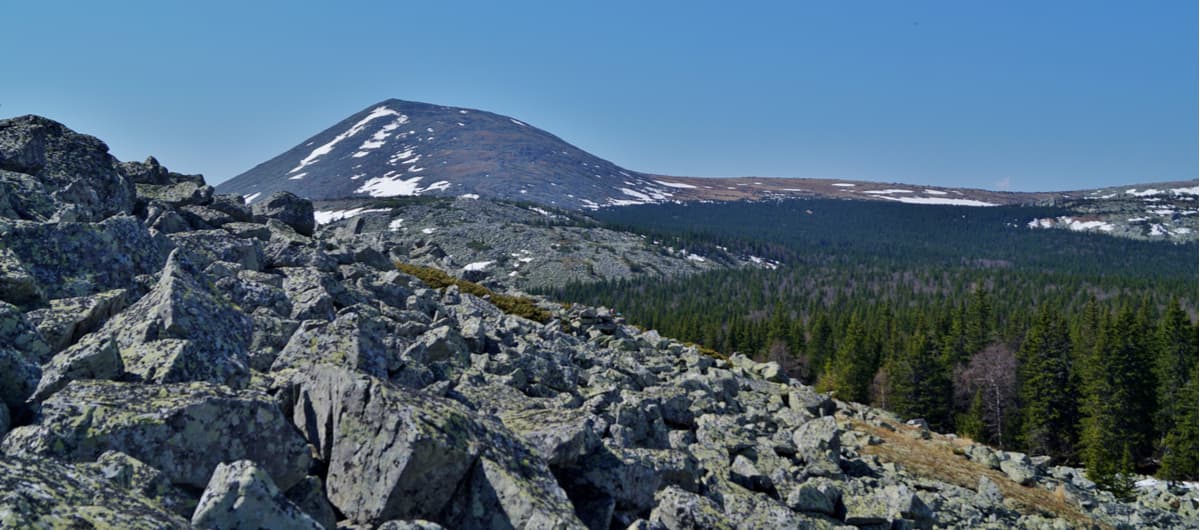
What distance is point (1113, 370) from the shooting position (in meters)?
60.1

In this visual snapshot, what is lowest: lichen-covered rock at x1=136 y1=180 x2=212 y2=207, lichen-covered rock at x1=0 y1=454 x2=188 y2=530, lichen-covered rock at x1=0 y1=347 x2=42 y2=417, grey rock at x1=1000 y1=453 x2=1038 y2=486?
grey rock at x1=1000 y1=453 x2=1038 y2=486

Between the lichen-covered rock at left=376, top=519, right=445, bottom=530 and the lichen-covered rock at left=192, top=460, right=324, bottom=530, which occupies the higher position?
the lichen-covered rock at left=192, top=460, right=324, bottom=530

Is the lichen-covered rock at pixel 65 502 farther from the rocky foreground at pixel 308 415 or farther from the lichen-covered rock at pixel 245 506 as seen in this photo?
the lichen-covered rock at pixel 245 506

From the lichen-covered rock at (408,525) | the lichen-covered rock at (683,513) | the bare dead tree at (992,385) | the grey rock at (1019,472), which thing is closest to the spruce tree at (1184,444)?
the bare dead tree at (992,385)

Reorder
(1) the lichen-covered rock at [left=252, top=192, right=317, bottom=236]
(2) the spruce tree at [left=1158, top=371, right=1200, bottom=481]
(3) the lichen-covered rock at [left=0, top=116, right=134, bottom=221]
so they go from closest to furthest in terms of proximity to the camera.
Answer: (3) the lichen-covered rock at [left=0, top=116, right=134, bottom=221], (1) the lichen-covered rock at [left=252, top=192, right=317, bottom=236], (2) the spruce tree at [left=1158, top=371, right=1200, bottom=481]

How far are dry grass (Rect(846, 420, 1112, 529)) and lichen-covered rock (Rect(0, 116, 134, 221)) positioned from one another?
28240 millimetres

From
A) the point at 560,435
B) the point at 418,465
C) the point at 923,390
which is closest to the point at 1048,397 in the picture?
the point at 923,390

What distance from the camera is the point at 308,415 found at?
947 cm

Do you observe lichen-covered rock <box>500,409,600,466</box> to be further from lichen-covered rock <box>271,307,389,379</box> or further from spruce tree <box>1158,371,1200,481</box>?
spruce tree <box>1158,371,1200,481</box>

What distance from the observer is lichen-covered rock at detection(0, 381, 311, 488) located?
7.01 metres

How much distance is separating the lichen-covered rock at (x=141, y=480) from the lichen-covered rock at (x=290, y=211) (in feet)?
116

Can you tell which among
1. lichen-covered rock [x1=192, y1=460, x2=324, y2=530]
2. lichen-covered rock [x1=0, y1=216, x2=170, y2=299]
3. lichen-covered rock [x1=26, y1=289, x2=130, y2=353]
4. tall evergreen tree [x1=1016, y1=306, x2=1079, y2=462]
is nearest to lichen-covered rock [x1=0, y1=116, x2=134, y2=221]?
lichen-covered rock [x1=0, y1=216, x2=170, y2=299]

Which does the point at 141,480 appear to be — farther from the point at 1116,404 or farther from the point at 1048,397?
the point at 1048,397

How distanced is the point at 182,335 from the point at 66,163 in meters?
17.6
